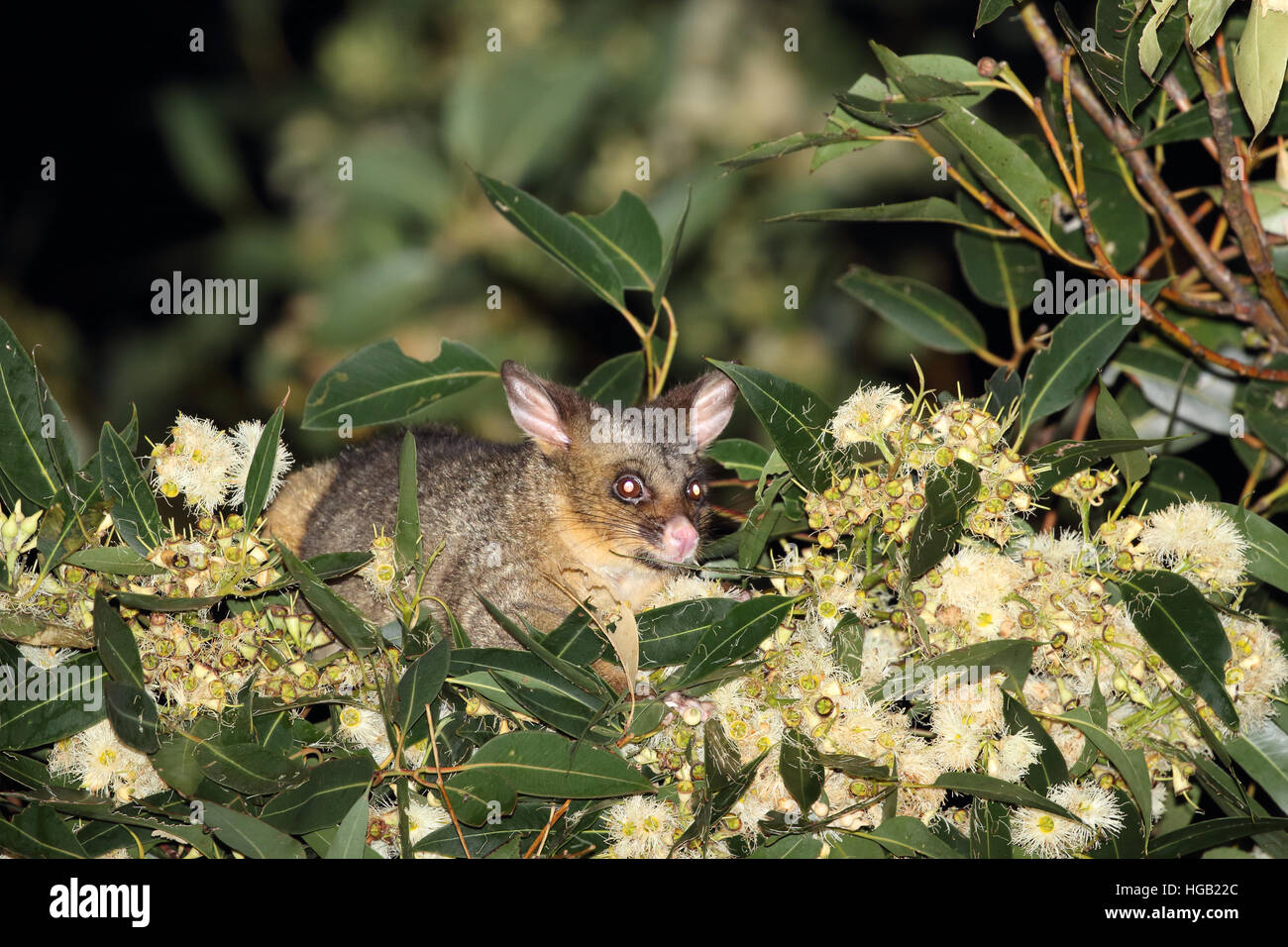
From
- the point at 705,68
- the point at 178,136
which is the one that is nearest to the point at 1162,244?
the point at 705,68

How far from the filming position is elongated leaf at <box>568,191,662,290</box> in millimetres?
2939

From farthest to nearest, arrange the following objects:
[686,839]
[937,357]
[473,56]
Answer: [937,357]
[473,56]
[686,839]

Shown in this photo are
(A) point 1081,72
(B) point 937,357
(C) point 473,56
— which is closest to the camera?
(A) point 1081,72

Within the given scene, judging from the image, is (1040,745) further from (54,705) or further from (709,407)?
(54,705)

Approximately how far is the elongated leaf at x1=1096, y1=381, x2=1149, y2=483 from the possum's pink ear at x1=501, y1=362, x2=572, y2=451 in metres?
1.39

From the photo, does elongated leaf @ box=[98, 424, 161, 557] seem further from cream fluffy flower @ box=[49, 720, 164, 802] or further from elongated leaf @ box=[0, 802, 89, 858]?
elongated leaf @ box=[0, 802, 89, 858]

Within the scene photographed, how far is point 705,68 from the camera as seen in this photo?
4.63m

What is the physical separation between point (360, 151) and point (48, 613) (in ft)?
7.39

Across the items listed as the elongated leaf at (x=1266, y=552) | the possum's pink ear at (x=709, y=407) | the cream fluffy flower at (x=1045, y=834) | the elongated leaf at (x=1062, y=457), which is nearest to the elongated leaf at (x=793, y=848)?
the cream fluffy flower at (x=1045, y=834)

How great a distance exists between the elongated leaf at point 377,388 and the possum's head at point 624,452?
0.94 feet

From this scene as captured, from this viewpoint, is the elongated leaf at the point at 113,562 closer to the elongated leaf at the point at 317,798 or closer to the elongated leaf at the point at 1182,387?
the elongated leaf at the point at 317,798

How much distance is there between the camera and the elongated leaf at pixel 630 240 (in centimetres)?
294

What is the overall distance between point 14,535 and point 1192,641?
2021 mm
